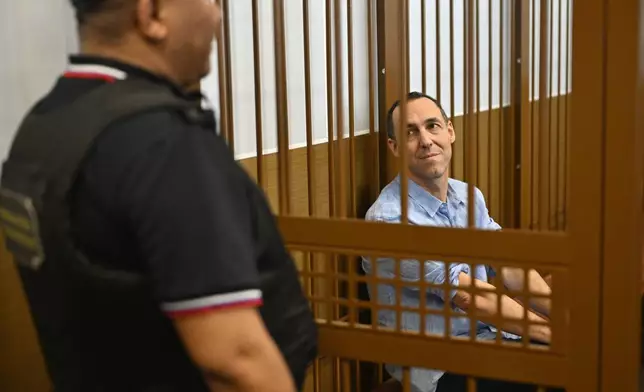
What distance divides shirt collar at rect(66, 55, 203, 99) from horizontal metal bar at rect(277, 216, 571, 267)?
41cm

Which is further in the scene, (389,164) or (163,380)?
(389,164)

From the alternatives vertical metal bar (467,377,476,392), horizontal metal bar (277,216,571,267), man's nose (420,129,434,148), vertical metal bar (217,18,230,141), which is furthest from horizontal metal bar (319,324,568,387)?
man's nose (420,129,434,148)

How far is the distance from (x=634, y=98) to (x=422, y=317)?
419mm

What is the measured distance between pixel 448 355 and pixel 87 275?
569 millimetres

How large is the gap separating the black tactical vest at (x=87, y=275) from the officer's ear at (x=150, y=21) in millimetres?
54

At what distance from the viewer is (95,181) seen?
79cm

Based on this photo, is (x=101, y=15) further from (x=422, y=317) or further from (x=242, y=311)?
(x=422, y=317)

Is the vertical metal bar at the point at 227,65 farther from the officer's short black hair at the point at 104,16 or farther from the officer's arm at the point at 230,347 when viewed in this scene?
the officer's arm at the point at 230,347

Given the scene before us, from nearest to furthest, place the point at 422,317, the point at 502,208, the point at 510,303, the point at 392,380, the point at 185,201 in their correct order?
the point at 185,201, the point at 422,317, the point at 510,303, the point at 392,380, the point at 502,208

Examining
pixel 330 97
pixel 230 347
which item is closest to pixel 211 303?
pixel 230 347

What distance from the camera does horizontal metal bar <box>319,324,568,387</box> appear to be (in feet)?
3.63

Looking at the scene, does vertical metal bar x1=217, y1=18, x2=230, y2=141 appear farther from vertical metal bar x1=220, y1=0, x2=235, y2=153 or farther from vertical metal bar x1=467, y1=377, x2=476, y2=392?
vertical metal bar x1=467, y1=377, x2=476, y2=392

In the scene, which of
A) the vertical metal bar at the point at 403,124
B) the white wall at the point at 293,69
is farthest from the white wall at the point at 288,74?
the vertical metal bar at the point at 403,124

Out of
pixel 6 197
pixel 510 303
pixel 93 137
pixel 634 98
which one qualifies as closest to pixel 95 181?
pixel 93 137
